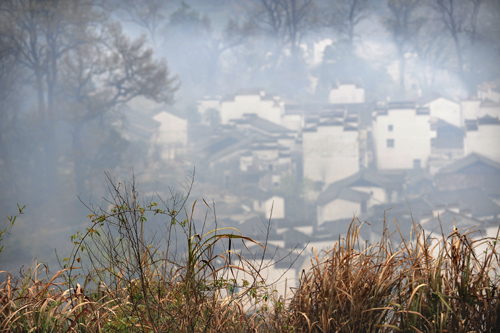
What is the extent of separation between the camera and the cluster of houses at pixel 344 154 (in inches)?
533

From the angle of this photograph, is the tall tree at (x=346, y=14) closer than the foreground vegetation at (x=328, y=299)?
No

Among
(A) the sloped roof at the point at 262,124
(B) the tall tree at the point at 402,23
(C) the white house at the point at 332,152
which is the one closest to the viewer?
(C) the white house at the point at 332,152

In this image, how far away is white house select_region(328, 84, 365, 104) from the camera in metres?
16.6

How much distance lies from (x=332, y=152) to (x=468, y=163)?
5.06 m

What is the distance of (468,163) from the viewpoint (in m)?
14.5

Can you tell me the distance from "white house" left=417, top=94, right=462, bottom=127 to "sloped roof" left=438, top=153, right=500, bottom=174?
6.05ft

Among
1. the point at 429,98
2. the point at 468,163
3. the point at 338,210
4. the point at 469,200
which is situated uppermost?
the point at 429,98

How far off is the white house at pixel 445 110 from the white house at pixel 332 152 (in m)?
4.23

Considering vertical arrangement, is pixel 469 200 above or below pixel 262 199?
below

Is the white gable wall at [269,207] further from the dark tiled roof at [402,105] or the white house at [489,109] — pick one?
the white house at [489,109]

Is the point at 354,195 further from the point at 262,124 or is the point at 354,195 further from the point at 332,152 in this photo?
the point at 262,124

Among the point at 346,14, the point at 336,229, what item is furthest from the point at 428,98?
the point at 336,229

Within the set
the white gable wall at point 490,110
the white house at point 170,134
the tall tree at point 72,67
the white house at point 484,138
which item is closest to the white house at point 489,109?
the white gable wall at point 490,110

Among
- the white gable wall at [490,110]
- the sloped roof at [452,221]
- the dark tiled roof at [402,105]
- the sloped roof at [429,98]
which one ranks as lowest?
the sloped roof at [452,221]
